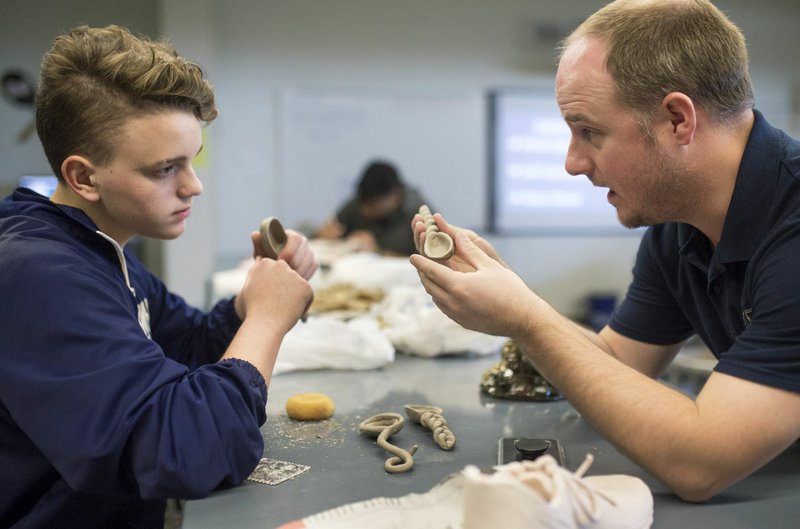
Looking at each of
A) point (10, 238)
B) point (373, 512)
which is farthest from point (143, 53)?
point (373, 512)

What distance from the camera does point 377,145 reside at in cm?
588

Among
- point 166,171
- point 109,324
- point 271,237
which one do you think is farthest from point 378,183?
point 109,324

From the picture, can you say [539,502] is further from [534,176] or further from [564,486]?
[534,176]

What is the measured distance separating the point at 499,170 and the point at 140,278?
4.73m

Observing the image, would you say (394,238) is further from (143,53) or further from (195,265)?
(143,53)

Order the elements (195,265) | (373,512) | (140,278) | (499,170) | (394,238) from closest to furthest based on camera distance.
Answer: (373,512) → (140,278) → (394,238) → (195,265) → (499,170)

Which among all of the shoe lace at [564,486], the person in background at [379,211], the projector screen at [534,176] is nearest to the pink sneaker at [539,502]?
the shoe lace at [564,486]

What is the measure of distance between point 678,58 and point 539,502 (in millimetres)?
793

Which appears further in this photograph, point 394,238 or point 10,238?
point 394,238

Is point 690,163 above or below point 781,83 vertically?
below

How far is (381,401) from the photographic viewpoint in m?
1.66

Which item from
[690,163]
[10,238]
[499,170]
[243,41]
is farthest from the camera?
[499,170]

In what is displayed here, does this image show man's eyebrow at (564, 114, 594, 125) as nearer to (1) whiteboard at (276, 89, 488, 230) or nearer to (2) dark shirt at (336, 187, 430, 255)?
(2) dark shirt at (336, 187, 430, 255)

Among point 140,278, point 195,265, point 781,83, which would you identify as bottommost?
point 195,265
